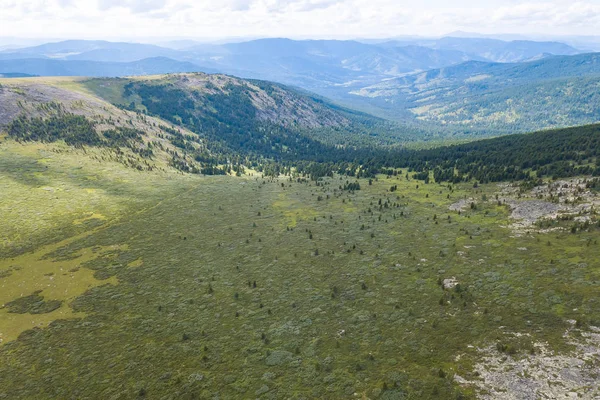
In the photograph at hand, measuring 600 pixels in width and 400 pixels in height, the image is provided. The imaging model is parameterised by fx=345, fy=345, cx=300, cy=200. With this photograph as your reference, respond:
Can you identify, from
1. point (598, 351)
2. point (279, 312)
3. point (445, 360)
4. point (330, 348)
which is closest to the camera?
point (598, 351)

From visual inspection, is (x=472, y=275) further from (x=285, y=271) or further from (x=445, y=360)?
(x=285, y=271)

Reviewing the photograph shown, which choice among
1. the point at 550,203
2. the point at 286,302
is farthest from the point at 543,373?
the point at 550,203

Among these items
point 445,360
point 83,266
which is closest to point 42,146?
point 83,266

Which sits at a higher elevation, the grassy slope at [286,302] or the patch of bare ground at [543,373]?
the patch of bare ground at [543,373]

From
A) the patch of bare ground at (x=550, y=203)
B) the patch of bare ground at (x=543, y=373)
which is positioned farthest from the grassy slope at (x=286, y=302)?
the patch of bare ground at (x=550, y=203)

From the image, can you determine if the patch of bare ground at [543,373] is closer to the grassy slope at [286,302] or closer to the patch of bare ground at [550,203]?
the grassy slope at [286,302]

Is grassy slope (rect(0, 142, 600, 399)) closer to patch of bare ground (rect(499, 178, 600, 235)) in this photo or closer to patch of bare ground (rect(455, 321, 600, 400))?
patch of bare ground (rect(455, 321, 600, 400))
